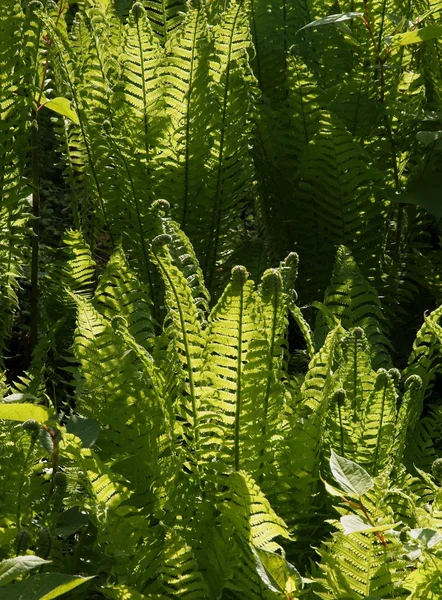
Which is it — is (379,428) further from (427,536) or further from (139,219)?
(139,219)

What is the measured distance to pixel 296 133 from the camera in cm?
238

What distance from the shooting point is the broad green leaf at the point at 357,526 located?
115cm

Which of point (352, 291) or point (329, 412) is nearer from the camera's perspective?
point (329, 412)

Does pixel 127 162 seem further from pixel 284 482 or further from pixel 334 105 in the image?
pixel 284 482

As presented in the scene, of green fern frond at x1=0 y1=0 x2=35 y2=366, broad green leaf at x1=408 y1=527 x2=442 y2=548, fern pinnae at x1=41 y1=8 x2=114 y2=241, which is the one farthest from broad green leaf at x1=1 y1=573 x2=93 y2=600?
fern pinnae at x1=41 y1=8 x2=114 y2=241

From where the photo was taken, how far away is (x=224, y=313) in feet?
4.52

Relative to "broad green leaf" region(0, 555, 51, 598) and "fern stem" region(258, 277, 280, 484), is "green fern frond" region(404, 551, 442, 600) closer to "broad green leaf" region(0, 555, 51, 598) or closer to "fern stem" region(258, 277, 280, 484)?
"fern stem" region(258, 277, 280, 484)

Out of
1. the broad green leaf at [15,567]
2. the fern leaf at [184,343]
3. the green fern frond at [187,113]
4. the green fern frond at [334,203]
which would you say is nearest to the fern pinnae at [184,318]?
the fern leaf at [184,343]

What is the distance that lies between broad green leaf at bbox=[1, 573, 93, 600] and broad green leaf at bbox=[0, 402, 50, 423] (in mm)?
217

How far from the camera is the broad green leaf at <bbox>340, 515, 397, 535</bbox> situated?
115 centimetres

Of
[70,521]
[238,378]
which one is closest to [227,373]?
[238,378]

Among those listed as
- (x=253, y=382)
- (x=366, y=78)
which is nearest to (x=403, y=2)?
(x=366, y=78)

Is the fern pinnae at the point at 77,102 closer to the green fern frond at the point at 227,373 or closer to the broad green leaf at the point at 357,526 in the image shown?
the green fern frond at the point at 227,373

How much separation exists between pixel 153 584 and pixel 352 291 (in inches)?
32.1
